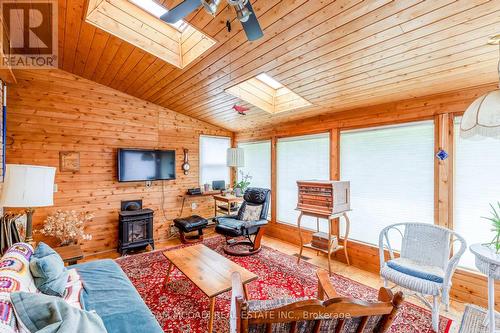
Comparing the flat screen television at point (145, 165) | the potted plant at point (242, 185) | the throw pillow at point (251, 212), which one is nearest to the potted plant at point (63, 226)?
the flat screen television at point (145, 165)

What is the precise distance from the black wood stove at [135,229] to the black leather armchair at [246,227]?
4.08 ft

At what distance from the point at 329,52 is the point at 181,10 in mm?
1485

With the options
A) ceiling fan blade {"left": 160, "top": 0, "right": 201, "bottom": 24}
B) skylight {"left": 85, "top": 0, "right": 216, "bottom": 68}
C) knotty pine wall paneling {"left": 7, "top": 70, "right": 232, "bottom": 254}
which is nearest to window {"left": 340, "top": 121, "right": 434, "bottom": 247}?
skylight {"left": 85, "top": 0, "right": 216, "bottom": 68}

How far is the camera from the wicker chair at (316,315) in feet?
3.19

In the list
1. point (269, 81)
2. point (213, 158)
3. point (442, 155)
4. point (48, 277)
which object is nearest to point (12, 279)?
point (48, 277)

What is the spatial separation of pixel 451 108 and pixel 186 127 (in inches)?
171

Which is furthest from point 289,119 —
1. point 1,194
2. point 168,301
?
point 1,194

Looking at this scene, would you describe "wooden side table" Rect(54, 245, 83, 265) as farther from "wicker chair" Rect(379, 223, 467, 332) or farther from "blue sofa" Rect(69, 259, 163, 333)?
"wicker chair" Rect(379, 223, 467, 332)

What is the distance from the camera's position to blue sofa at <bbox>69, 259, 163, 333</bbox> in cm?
150

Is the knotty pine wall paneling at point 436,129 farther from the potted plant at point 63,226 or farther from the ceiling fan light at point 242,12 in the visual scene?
the potted plant at point 63,226

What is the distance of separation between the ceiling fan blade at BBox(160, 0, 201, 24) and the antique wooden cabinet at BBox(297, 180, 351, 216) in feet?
8.21

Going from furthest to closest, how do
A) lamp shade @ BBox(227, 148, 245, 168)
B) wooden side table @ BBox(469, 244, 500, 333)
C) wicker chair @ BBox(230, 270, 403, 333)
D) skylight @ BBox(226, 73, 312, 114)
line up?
lamp shade @ BBox(227, 148, 245, 168)
skylight @ BBox(226, 73, 312, 114)
wooden side table @ BBox(469, 244, 500, 333)
wicker chair @ BBox(230, 270, 403, 333)

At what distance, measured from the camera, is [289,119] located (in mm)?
4383

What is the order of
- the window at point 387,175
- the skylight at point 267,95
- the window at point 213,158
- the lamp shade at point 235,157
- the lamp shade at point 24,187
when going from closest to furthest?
the lamp shade at point 24,187 → the window at point 387,175 → the skylight at point 267,95 → the lamp shade at point 235,157 → the window at point 213,158
